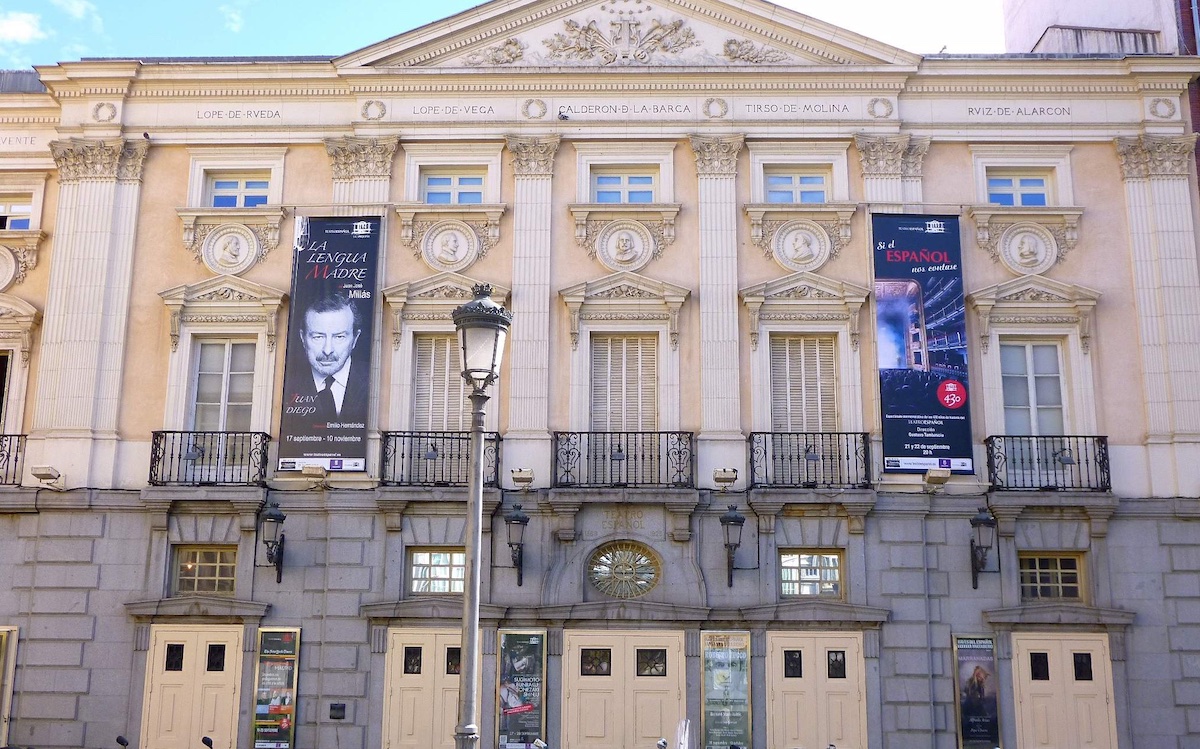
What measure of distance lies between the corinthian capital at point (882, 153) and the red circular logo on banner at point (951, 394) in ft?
12.6

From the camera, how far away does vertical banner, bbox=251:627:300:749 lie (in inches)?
746

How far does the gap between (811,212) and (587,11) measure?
17.9 ft

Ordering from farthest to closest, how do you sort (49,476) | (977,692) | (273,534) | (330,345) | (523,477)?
(330,345)
(49,476)
(523,477)
(273,534)
(977,692)

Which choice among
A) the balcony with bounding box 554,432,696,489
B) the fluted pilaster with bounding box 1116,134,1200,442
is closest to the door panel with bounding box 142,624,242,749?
the balcony with bounding box 554,432,696,489

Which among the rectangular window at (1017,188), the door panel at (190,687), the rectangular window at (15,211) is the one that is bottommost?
the door panel at (190,687)

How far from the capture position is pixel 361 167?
69.8 ft

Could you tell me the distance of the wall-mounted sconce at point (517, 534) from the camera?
18938mm

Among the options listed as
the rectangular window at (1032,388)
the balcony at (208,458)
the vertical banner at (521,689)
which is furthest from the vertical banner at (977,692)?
the balcony at (208,458)

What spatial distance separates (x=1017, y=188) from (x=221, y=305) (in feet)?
46.0

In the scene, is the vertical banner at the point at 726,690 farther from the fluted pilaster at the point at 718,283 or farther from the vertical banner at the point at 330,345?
the vertical banner at the point at 330,345

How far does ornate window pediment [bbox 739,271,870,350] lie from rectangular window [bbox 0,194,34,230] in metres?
13.0

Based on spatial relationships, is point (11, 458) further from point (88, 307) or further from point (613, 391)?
point (613, 391)

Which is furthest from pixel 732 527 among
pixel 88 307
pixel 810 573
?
pixel 88 307

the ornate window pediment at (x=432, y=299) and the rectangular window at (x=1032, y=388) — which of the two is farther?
the ornate window pediment at (x=432, y=299)
